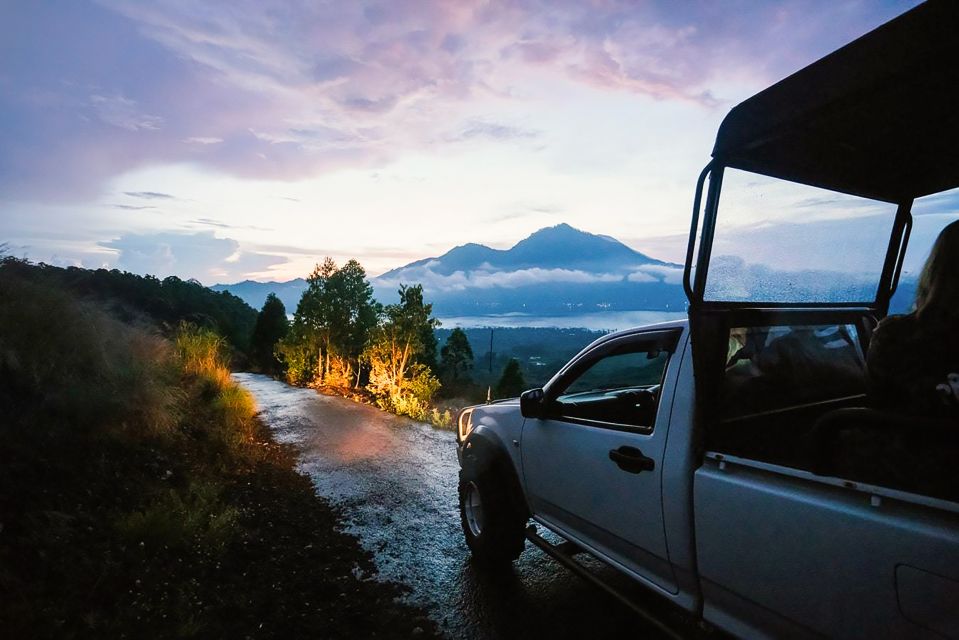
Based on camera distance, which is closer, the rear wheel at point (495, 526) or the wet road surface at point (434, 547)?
the wet road surface at point (434, 547)

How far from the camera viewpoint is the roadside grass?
3219mm

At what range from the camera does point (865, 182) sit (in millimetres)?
3230

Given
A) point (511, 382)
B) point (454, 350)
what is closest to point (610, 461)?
point (511, 382)

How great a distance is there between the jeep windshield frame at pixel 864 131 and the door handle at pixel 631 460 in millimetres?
809

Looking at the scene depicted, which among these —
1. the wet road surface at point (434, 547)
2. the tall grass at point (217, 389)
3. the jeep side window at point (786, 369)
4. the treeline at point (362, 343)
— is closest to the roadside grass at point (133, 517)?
the wet road surface at point (434, 547)

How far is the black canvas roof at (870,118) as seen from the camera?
5.98ft

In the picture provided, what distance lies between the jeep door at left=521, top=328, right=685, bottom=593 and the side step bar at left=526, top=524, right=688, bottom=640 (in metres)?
0.13

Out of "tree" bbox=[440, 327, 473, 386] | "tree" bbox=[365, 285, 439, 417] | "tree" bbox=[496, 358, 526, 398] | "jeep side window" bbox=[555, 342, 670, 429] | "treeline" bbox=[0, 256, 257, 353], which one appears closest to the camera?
"jeep side window" bbox=[555, 342, 670, 429]

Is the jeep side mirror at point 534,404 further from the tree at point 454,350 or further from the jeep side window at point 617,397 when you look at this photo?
the tree at point 454,350

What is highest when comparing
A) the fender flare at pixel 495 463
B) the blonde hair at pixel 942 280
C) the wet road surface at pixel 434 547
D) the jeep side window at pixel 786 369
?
the blonde hair at pixel 942 280

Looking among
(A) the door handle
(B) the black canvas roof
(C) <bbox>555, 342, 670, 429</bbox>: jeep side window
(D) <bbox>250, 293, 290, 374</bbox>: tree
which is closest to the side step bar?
(A) the door handle

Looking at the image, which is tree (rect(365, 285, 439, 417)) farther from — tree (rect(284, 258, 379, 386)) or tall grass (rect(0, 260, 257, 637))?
tall grass (rect(0, 260, 257, 637))

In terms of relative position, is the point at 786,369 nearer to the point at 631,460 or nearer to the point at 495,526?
the point at 631,460

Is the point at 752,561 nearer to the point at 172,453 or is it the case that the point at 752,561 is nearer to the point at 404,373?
the point at 172,453
